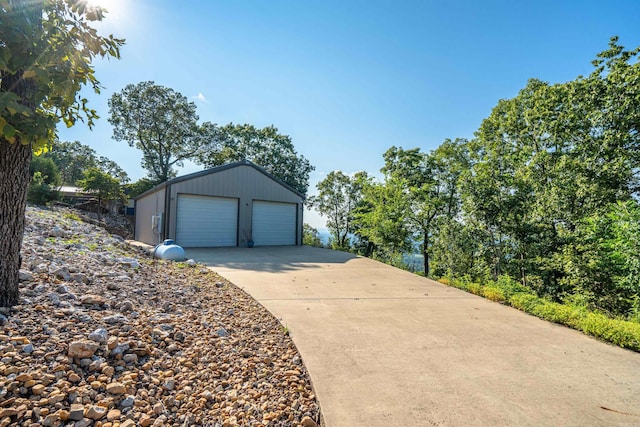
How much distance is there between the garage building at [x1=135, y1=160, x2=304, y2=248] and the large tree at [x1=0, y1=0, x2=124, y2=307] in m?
8.94

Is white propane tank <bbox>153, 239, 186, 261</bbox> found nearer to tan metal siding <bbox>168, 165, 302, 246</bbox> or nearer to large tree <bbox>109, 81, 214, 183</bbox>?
tan metal siding <bbox>168, 165, 302, 246</bbox>

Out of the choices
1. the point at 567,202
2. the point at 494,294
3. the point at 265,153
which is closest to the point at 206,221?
the point at 494,294

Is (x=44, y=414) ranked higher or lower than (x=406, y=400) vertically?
higher

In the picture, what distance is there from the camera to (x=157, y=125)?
72.6 feet

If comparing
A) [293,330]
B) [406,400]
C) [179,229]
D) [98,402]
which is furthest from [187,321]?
[179,229]

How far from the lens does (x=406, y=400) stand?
195cm

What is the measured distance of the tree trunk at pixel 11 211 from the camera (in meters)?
2.11

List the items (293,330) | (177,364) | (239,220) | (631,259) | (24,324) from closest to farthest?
(24,324), (177,364), (293,330), (631,259), (239,220)

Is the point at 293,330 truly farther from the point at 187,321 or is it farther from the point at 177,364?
the point at 177,364

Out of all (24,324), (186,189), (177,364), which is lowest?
(177,364)

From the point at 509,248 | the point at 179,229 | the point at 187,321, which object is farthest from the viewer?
the point at 179,229

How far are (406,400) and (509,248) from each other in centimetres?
622

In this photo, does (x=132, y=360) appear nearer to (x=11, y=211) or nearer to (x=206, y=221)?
(x=11, y=211)

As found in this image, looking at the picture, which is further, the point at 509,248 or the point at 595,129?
the point at 595,129
